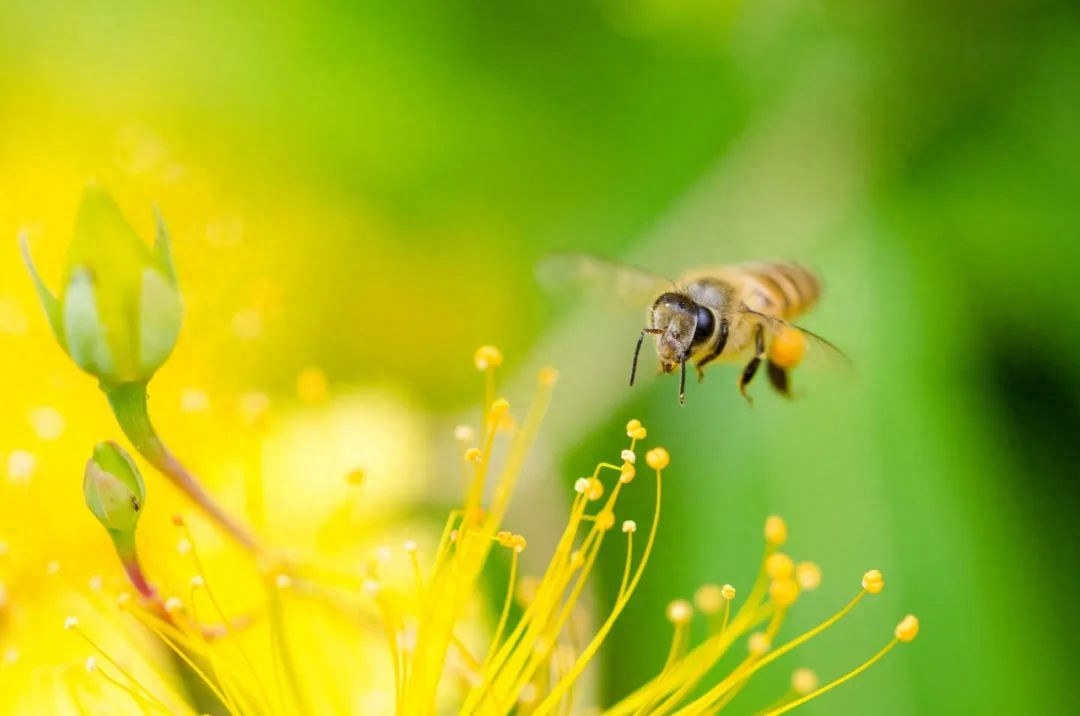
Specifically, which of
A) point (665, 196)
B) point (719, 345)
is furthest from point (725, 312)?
point (665, 196)

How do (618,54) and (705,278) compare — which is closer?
(705,278)

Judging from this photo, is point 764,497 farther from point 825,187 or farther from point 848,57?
point 848,57

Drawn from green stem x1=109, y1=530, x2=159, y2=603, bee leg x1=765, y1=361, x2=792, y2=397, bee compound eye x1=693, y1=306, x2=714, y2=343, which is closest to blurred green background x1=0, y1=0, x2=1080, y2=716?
bee leg x1=765, y1=361, x2=792, y2=397

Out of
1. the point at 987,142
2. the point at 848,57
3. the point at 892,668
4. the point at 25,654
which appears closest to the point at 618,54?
the point at 848,57

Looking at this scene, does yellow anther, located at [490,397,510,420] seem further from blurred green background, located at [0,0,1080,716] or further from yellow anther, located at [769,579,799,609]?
blurred green background, located at [0,0,1080,716]

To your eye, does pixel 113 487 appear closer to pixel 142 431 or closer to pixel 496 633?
pixel 142 431
